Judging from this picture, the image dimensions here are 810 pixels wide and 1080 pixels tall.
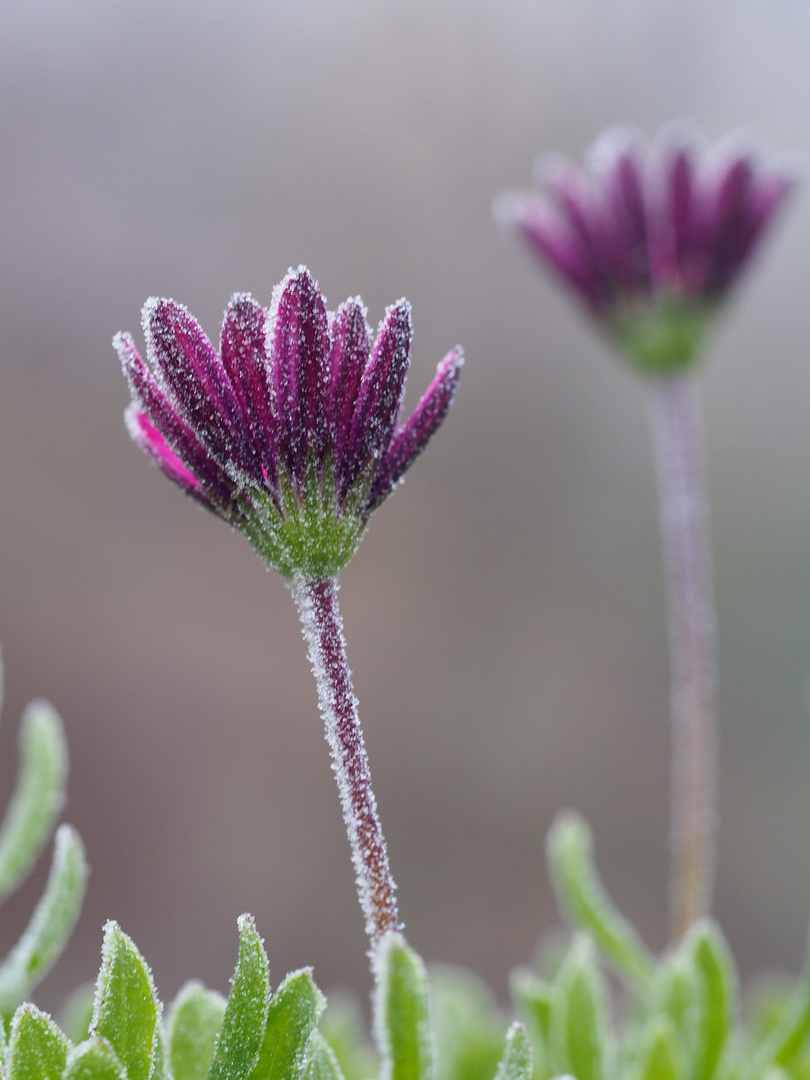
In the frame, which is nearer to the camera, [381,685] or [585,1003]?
[585,1003]

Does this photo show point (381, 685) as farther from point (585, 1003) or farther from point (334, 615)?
point (334, 615)

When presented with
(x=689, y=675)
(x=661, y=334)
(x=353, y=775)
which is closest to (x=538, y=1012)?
(x=689, y=675)

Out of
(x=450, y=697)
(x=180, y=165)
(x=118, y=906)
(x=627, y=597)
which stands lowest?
(x=118, y=906)

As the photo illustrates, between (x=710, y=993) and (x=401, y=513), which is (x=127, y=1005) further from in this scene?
(x=401, y=513)

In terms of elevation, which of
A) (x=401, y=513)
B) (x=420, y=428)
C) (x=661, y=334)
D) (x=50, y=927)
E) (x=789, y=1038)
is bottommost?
(x=789, y=1038)

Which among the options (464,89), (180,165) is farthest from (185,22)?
(464,89)

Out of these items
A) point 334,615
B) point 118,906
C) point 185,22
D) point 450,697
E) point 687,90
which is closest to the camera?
point 334,615

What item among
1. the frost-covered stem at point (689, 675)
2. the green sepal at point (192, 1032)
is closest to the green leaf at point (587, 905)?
the frost-covered stem at point (689, 675)
